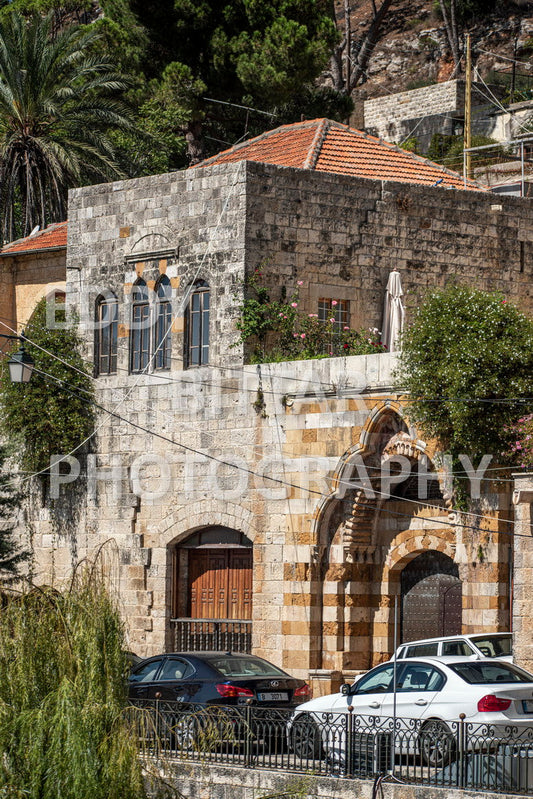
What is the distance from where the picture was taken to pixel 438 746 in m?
13.9

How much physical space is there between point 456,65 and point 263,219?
36443 millimetres

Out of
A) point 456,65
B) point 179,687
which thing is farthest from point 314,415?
point 456,65

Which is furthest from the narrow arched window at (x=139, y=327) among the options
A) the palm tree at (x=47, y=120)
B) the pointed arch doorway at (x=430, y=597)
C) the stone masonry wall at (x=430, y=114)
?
the stone masonry wall at (x=430, y=114)

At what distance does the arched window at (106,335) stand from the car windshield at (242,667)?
874 centimetres

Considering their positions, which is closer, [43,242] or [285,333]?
[285,333]

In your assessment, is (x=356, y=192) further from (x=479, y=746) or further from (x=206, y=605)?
(x=479, y=746)

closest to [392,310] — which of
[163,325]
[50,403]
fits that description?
[163,325]

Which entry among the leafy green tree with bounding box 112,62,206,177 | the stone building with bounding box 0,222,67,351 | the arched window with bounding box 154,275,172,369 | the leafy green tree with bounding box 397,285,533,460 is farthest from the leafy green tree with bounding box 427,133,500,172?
the leafy green tree with bounding box 397,285,533,460

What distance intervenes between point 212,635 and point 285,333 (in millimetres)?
4998

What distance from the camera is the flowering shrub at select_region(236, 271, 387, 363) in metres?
23.1

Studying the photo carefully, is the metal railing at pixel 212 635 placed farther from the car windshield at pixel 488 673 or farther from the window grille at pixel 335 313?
the car windshield at pixel 488 673

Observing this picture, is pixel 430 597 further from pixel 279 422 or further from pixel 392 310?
pixel 392 310

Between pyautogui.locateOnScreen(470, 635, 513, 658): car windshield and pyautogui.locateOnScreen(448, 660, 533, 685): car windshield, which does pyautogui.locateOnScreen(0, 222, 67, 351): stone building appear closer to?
pyautogui.locateOnScreen(470, 635, 513, 658): car windshield

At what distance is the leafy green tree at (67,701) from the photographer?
12.2 m
